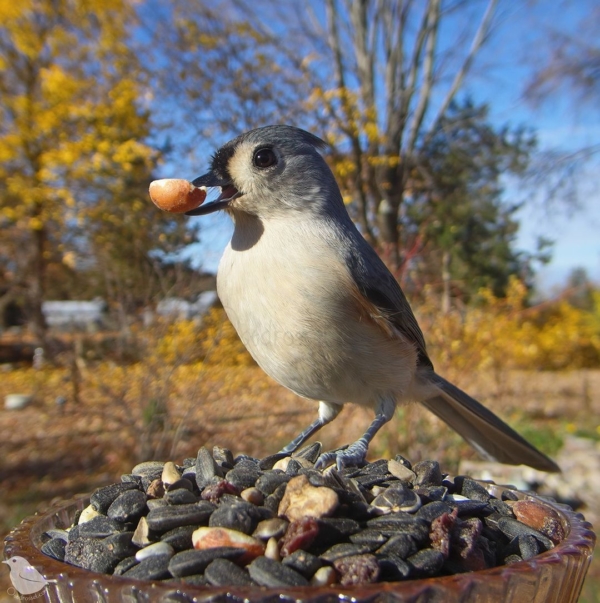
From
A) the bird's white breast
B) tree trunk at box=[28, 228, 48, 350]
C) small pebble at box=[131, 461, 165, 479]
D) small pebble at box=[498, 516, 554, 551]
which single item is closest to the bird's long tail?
the bird's white breast

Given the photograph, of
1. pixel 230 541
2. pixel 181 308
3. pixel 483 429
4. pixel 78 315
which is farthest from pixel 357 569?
pixel 78 315

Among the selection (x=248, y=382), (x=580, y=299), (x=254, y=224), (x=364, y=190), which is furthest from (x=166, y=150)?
(x=580, y=299)

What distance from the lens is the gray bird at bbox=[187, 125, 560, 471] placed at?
1698 millimetres

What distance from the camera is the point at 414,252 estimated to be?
5.84 meters

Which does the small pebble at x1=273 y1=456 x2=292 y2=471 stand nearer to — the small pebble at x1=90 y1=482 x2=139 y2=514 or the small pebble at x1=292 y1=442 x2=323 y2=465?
the small pebble at x1=292 y1=442 x2=323 y2=465

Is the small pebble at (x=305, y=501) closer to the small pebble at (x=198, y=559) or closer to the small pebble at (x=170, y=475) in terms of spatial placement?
the small pebble at (x=198, y=559)

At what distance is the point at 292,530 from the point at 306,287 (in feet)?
2.46

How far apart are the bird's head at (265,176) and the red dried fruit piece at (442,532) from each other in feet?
3.75

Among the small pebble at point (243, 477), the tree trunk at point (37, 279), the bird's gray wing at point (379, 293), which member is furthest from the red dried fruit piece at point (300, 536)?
the tree trunk at point (37, 279)

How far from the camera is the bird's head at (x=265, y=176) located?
1.90 metres

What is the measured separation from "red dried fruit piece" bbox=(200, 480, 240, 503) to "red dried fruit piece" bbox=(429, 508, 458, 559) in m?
0.48

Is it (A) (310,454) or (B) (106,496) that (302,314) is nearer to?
(A) (310,454)

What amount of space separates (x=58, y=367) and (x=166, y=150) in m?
4.23

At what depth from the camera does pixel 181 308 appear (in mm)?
6332
